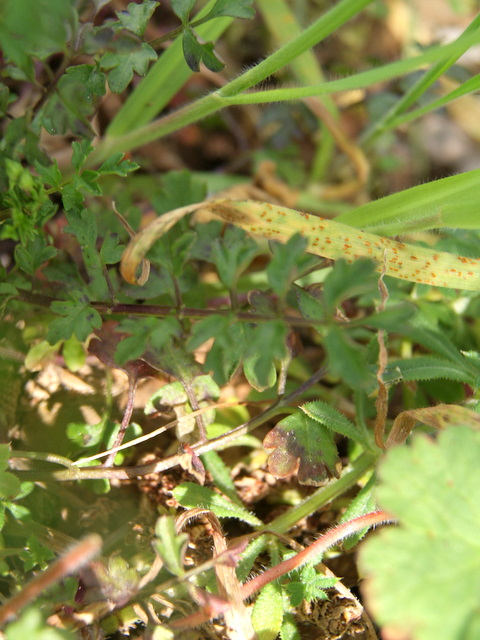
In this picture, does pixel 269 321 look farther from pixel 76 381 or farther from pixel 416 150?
pixel 416 150

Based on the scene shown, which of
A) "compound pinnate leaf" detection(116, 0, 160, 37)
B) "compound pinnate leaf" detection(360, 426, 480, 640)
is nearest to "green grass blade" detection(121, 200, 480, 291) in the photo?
"compound pinnate leaf" detection(116, 0, 160, 37)

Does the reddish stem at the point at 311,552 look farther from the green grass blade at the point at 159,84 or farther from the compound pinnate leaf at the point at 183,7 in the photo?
the green grass blade at the point at 159,84

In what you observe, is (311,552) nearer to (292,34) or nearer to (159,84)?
(159,84)

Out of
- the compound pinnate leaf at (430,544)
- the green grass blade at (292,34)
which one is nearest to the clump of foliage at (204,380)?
the compound pinnate leaf at (430,544)

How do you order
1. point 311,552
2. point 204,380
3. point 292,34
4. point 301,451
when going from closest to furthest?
point 311,552, point 301,451, point 204,380, point 292,34

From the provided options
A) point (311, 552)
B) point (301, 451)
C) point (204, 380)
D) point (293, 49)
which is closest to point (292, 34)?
point (293, 49)

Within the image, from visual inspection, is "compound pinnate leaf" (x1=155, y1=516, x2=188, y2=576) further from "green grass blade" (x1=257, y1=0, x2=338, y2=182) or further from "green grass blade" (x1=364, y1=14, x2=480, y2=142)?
"green grass blade" (x1=257, y1=0, x2=338, y2=182)

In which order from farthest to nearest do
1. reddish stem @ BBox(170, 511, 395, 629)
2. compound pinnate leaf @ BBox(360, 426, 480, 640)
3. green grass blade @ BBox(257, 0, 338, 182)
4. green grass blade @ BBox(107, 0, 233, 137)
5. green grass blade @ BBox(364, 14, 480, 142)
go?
green grass blade @ BBox(257, 0, 338, 182), green grass blade @ BBox(107, 0, 233, 137), green grass blade @ BBox(364, 14, 480, 142), reddish stem @ BBox(170, 511, 395, 629), compound pinnate leaf @ BBox(360, 426, 480, 640)

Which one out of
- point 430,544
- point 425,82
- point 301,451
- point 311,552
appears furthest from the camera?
point 425,82

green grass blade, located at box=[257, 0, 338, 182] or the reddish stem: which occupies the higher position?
green grass blade, located at box=[257, 0, 338, 182]
